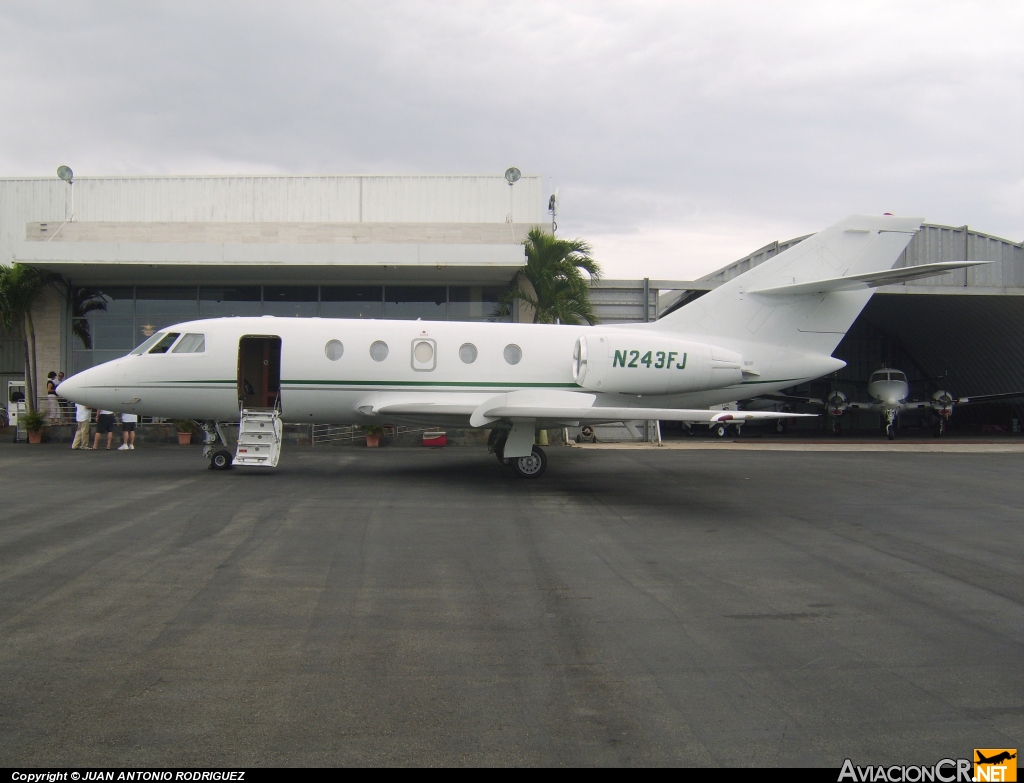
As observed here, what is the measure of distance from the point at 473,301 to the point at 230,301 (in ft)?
27.1

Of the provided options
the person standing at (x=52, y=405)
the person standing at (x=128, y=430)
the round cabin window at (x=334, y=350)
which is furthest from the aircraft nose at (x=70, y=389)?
the person standing at (x=52, y=405)

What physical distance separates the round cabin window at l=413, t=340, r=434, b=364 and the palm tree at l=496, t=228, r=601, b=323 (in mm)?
8934

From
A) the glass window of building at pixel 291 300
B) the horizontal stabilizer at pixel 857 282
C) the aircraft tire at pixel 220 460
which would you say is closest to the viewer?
the horizontal stabilizer at pixel 857 282

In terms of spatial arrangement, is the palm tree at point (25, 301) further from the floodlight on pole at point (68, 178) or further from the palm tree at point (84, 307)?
the floodlight on pole at point (68, 178)

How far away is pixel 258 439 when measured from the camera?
14.1 m

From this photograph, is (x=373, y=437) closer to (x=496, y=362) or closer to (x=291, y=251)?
(x=291, y=251)

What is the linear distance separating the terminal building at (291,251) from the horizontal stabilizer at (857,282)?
393 inches

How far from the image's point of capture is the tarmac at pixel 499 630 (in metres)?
3.95

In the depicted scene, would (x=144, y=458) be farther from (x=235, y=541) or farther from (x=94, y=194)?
(x=94, y=194)

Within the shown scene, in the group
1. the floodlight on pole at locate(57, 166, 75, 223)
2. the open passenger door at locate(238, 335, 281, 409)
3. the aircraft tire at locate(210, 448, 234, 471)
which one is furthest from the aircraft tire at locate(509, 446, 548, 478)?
the floodlight on pole at locate(57, 166, 75, 223)

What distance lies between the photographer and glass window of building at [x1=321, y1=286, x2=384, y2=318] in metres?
26.0

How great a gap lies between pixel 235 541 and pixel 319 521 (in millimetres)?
1426

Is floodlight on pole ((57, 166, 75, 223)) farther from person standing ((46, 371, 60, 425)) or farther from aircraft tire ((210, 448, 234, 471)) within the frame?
aircraft tire ((210, 448, 234, 471))

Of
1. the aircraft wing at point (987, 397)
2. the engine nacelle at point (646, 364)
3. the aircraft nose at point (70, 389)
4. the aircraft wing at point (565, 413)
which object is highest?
the engine nacelle at point (646, 364)
